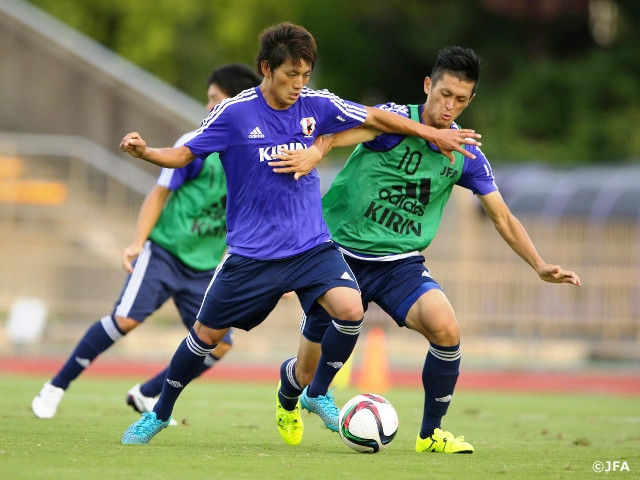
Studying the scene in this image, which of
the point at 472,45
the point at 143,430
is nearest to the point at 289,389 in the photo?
the point at 143,430

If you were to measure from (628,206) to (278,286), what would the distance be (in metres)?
15.4

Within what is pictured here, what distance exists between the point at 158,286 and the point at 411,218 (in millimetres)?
2308

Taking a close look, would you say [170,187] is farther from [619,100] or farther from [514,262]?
[619,100]

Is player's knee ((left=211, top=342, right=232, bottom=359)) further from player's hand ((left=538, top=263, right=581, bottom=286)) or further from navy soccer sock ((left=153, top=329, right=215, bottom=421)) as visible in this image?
player's hand ((left=538, top=263, right=581, bottom=286))

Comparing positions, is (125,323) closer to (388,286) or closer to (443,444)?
(388,286)

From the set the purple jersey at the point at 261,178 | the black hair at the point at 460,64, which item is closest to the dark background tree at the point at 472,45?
the black hair at the point at 460,64

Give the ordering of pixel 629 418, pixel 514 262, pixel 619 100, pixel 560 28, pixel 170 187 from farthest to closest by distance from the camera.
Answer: pixel 560 28, pixel 619 100, pixel 514 262, pixel 629 418, pixel 170 187

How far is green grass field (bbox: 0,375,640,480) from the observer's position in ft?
20.6

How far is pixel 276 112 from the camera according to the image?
290 inches

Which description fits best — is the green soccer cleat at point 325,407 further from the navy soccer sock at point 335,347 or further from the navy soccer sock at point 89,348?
the navy soccer sock at point 89,348

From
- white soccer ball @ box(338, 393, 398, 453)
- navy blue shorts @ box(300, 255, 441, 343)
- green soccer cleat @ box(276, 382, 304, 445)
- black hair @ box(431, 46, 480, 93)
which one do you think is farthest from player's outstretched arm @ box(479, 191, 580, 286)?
green soccer cleat @ box(276, 382, 304, 445)

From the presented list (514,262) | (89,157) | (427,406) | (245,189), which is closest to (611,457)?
(427,406)

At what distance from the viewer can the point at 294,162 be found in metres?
7.27

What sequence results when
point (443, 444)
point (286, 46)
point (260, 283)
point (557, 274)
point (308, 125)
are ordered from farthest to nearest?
point (557, 274)
point (443, 444)
point (308, 125)
point (260, 283)
point (286, 46)
